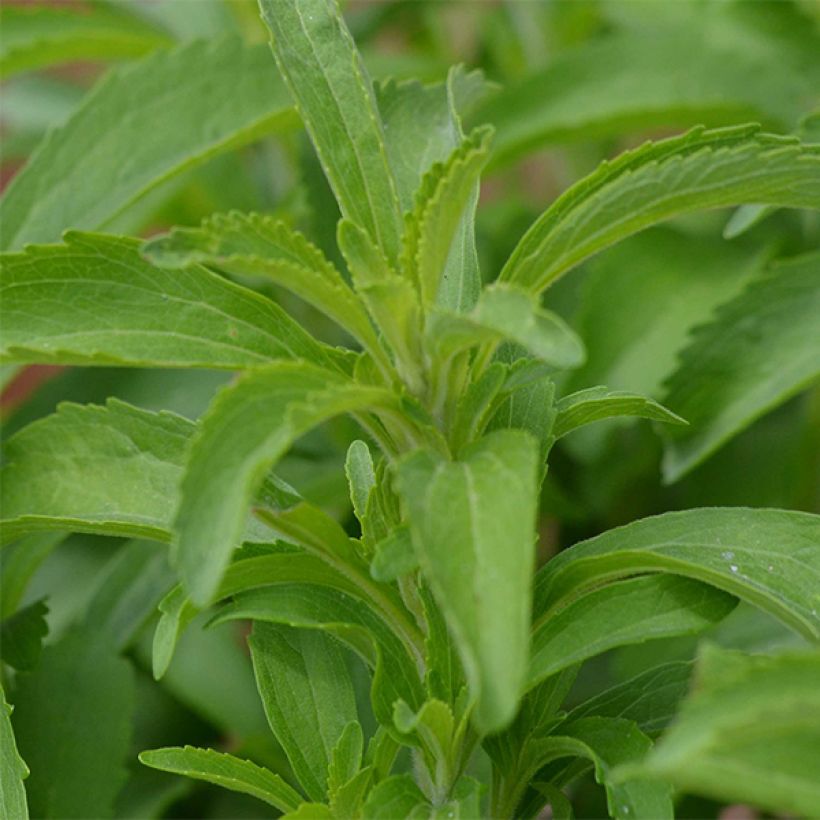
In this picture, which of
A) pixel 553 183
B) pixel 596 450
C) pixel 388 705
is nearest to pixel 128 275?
pixel 388 705

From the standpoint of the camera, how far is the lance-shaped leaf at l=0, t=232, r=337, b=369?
1.29 ft

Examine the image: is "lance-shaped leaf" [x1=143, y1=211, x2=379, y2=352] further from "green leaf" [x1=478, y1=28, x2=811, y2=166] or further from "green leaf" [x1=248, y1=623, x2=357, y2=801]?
"green leaf" [x1=478, y1=28, x2=811, y2=166]

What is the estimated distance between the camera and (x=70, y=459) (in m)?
0.51

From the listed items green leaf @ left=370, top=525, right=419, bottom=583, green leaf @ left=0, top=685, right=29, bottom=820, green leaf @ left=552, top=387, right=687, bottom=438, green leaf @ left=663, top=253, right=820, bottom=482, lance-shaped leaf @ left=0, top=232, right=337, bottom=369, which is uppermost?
green leaf @ left=663, top=253, right=820, bottom=482

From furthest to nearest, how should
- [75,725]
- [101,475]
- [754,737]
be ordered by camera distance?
[75,725] < [101,475] < [754,737]

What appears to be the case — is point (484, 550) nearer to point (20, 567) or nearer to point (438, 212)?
point (438, 212)

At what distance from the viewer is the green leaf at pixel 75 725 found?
22.6 inches

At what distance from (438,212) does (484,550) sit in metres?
0.11

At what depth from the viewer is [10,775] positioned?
44cm

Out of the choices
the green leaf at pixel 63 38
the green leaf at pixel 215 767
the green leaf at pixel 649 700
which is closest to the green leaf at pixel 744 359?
the green leaf at pixel 649 700

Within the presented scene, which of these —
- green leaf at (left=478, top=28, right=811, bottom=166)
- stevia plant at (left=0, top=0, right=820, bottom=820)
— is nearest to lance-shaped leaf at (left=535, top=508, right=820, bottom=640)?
stevia plant at (left=0, top=0, right=820, bottom=820)

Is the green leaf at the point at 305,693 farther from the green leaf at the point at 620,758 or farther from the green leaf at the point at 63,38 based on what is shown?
the green leaf at the point at 63,38

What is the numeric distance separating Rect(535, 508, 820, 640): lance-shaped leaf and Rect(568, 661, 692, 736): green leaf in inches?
1.9

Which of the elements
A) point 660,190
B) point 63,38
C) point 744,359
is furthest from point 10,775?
point 63,38
